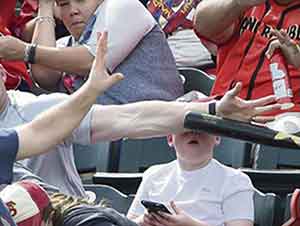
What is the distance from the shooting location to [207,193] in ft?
11.4

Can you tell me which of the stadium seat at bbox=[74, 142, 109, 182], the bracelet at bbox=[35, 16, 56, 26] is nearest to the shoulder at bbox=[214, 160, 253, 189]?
the stadium seat at bbox=[74, 142, 109, 182]

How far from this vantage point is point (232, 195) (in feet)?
11.3

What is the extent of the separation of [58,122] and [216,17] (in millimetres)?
1307

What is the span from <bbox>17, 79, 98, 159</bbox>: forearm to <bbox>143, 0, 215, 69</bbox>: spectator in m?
2.02

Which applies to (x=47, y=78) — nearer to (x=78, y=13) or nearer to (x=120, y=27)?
(x=78, y=13)

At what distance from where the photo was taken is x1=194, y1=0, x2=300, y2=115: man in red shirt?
4.14 meters

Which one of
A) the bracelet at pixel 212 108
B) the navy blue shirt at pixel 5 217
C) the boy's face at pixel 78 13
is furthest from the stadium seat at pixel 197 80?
the navy blue shirt at pixel 5 217

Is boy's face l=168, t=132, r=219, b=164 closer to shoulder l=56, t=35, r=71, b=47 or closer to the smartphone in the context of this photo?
the smartphone

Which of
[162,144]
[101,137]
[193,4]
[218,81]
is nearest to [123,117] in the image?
[101,137]

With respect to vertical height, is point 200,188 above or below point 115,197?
above

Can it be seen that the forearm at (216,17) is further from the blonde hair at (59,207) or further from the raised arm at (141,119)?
the blonde hair at (59,207)

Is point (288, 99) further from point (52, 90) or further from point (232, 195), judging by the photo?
point (52, 90)

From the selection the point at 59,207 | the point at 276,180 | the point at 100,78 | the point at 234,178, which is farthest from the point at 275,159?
the point at 59,207

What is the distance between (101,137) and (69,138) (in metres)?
0.11
